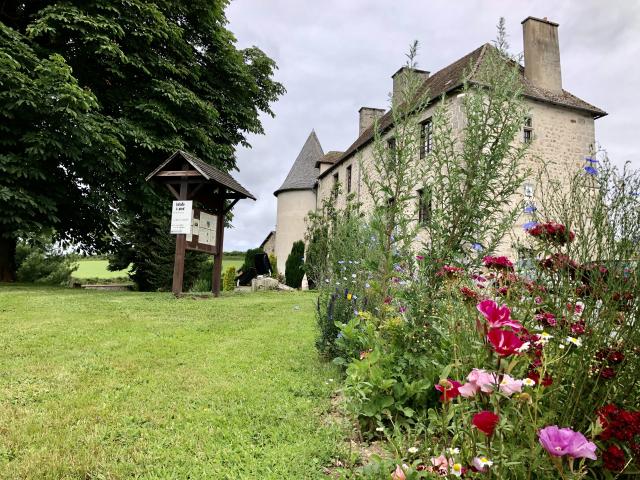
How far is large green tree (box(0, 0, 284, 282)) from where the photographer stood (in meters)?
10.5

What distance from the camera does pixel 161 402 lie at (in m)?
3.10

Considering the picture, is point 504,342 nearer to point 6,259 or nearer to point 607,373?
point 607,373

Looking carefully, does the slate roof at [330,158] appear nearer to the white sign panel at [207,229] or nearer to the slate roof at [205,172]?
the slate roof at [205,172]

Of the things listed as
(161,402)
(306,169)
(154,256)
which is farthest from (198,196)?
(306,169)

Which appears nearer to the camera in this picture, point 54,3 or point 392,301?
point 392,301

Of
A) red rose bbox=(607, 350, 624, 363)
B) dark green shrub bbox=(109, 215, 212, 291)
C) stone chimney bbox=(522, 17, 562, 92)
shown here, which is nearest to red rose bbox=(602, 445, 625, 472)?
red rose bbox=(607, 350, 624, 363)

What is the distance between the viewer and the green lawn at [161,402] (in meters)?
2.24

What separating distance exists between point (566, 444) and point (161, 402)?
2.74 meters

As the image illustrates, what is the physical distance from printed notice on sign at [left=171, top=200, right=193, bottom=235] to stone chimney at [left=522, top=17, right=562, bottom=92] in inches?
476

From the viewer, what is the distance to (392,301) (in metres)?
3.57

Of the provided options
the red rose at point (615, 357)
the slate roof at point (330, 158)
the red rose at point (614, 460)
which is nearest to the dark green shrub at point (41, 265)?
the slate roof at point (330, 158)

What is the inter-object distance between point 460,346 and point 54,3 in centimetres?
1332

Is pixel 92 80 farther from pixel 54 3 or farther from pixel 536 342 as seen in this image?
pixel 536 342

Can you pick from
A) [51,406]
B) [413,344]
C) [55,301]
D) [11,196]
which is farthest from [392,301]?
[11,196]
